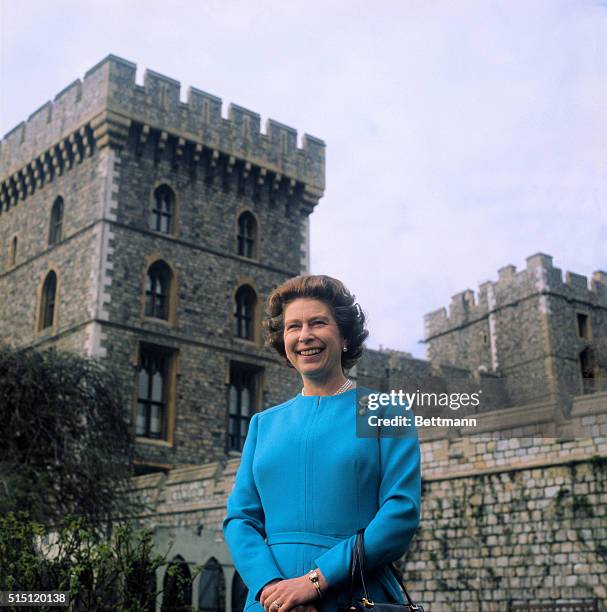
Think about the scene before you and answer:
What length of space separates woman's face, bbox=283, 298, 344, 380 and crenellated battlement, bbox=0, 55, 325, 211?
1854cm

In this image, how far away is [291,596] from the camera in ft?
8.21

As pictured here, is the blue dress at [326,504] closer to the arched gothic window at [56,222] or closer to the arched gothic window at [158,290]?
the arched gothic window at [158,290]

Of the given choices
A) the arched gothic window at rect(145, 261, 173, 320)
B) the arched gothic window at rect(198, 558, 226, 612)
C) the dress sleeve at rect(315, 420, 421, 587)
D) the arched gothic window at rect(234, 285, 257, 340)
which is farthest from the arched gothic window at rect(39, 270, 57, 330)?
the dress sleeve at rect(315, 420, 421, 587)

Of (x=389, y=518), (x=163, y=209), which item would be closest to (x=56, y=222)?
(x=163, y=209)

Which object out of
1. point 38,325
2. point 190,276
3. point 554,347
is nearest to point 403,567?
point 190,276

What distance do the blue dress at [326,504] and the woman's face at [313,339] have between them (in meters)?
0.12

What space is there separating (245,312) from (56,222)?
17.4ft

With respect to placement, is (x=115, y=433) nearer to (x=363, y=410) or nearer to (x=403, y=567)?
(x=403, y=567)

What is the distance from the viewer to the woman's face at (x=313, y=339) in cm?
294

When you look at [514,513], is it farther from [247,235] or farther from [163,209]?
[247,235]

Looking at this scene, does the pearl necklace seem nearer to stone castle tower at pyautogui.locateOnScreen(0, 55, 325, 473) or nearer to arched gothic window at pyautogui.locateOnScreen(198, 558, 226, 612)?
arched gothic window at pyautogui.locateOnScreen(198, 558, 226, 612)

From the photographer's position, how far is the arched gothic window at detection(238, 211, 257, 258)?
22656 mm

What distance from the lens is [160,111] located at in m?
21.5

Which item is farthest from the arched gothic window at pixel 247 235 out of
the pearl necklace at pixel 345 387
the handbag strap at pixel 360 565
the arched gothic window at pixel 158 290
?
the handbag strap at pixel 360 565
